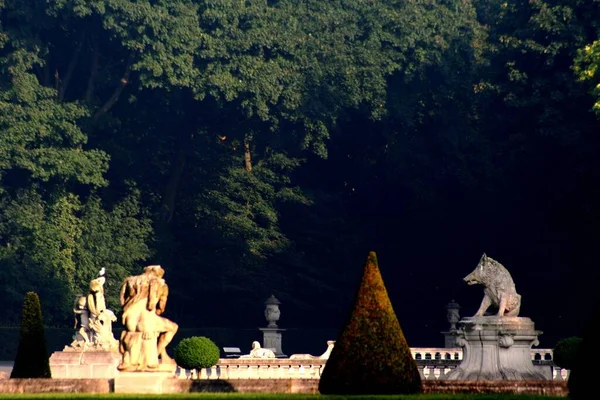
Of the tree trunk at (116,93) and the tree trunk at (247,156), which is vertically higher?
the tree trunk at (116,93)

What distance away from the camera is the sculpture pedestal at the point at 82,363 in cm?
3212

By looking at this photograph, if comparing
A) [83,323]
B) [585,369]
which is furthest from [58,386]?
[83,323]

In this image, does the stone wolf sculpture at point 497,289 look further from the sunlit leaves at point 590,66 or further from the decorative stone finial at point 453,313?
the decorative stone finial at point 453,313

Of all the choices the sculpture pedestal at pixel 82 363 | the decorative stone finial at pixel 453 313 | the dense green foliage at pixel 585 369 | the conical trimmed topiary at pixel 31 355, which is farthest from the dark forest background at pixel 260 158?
the dense green foliage at pixel 585 369

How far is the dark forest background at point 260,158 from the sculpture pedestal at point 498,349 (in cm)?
1986

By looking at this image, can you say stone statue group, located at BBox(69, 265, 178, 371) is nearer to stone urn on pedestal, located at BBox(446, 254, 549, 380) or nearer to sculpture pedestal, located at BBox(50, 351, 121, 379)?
stone urn on pedestal, located at BBox(446, 254, 549, 380)

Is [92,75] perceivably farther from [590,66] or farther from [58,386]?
[58,386]

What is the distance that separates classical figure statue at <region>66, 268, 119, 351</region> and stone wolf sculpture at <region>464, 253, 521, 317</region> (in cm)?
914

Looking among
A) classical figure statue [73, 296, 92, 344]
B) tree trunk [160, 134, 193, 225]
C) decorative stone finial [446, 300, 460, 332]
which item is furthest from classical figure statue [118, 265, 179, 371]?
tree trunk [160, 134, 193, 225]

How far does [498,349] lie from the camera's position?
2719 centimetres

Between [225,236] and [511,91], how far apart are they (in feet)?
41.1

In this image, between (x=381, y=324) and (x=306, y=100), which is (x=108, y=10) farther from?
(x=381, y=324)

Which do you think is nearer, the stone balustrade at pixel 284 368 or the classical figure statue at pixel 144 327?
the classical figure statue at pixel 144 327

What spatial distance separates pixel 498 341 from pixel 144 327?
7978 millimetres
